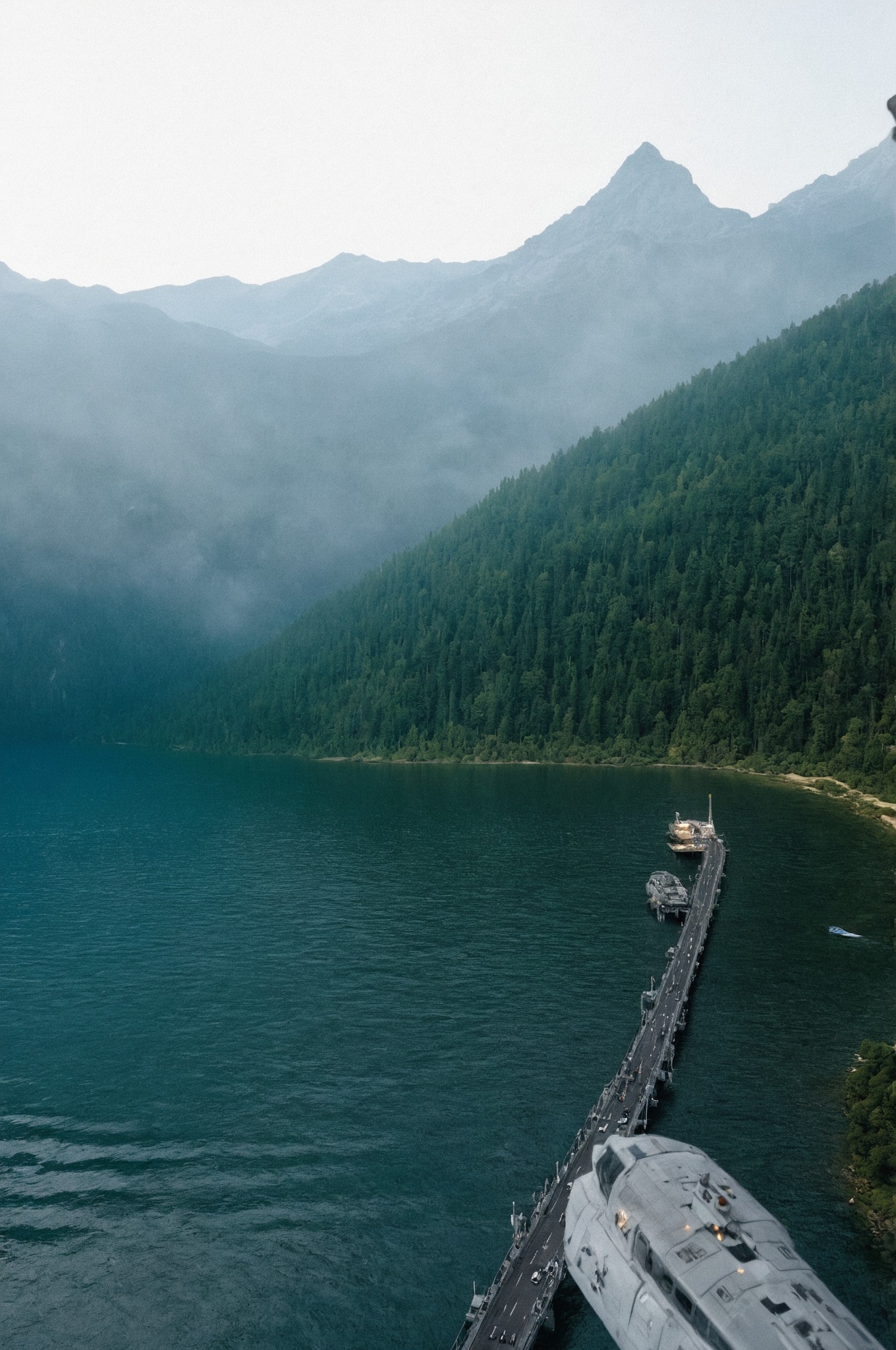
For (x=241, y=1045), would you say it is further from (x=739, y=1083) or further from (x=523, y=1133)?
(x=739, y=1083)

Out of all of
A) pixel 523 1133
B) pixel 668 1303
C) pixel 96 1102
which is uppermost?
pixel 668 1303

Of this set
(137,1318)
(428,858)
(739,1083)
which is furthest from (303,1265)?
(428,858)

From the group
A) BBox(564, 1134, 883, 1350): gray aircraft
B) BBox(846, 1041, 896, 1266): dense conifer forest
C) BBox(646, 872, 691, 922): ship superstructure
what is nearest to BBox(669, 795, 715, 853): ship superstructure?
BBox(646, 872, 691, 922): ship superstructure

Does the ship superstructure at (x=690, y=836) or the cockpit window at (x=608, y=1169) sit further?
the ship superstructure at (x=690, y=836)

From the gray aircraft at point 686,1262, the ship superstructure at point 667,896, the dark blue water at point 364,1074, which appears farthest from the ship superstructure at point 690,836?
the gray aircraft at point 686,1262

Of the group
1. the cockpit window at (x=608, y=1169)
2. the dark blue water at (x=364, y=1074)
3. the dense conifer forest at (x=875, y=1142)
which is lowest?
the dark blue water at (x=364, y=1074)

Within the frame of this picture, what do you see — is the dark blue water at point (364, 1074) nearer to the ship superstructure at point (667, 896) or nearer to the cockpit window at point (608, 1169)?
the ship superstructure at point (667, 896)

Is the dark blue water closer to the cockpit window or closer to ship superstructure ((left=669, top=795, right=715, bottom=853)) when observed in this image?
ship superstructure ((left=669, top=795, right=715, bottom=853))
